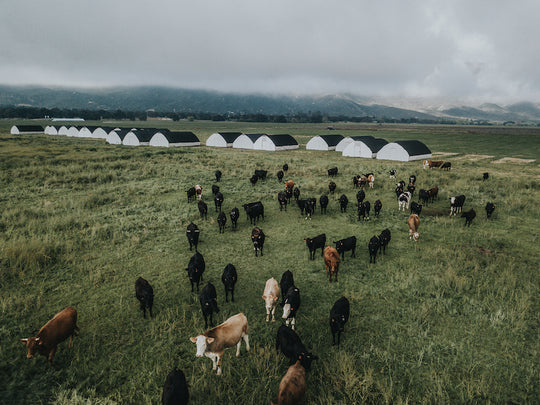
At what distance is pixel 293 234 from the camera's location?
16.0 metres

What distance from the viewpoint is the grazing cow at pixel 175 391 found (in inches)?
225

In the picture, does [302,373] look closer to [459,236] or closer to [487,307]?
[487,307]

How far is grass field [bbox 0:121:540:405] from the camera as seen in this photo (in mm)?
6645

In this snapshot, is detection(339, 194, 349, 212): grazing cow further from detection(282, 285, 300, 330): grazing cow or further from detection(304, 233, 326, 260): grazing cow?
detection(282, 285, 300, 330): grazing cow

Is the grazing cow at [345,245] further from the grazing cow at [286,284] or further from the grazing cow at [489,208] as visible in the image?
the grazing cow at [489,208]

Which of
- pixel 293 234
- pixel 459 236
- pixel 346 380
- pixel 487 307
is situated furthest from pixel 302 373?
pixel 459 236

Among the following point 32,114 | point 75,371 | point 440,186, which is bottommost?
point 75,371

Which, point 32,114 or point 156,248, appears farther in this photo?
point 32,114

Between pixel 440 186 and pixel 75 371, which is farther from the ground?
pixel 440 186

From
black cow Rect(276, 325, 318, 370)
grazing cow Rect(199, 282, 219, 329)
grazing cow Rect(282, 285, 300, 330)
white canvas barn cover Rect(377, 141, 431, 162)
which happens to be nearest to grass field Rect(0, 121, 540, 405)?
black cow Rect(276, 325, 318, 370)

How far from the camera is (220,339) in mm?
6957

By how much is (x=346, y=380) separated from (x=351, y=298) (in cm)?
369

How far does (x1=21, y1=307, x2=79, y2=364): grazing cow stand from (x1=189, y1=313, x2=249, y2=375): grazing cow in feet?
12.4

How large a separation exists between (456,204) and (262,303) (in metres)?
16.5
